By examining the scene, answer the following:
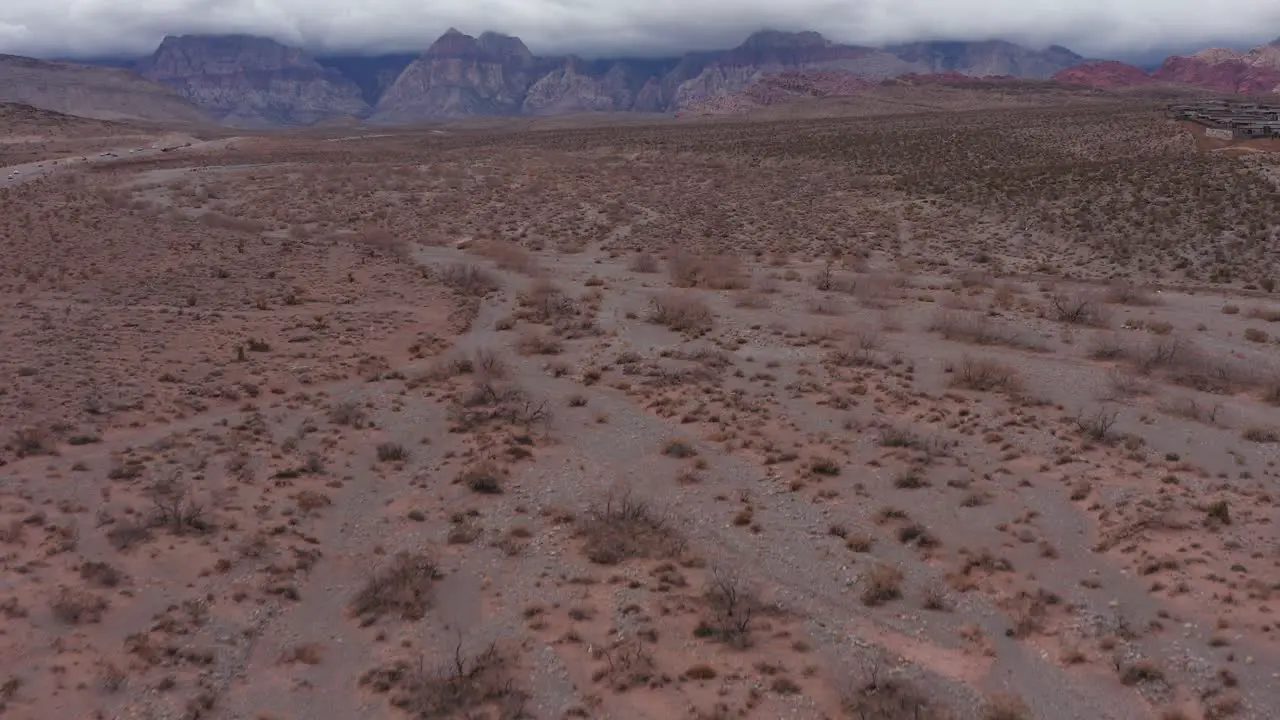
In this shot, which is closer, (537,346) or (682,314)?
(537,346)

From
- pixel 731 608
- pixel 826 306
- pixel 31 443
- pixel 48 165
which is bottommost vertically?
pixel 731 608

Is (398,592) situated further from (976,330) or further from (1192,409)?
(976,330)

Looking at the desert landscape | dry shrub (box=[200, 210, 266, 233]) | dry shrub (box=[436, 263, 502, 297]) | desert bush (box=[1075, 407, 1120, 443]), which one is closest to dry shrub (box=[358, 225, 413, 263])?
the desert landscape

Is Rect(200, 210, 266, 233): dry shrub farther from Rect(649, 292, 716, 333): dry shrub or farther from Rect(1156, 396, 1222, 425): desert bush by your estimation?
Rect(1156, 396, 1222, 425): desert bush

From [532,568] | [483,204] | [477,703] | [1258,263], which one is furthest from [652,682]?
[483,204]

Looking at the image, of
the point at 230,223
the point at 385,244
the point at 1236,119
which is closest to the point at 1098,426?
the point at 385,244

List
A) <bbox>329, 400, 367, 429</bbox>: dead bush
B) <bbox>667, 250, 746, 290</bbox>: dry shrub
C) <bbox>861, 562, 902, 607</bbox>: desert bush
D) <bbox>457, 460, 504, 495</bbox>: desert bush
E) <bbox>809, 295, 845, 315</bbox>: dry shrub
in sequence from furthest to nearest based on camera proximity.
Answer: <bbox>667, 250, 746, 290</bbox>: dry shrub < <bbox>809, 295, 845, 315</bbox>: dry shrub < <bbox>329, 400, 367, 429</bbox>: dead bush < <bbox>457, 460, 504, 495</bbox>: desert bush < <bbox>861, 562, 902, 607</bbox>: desert bush

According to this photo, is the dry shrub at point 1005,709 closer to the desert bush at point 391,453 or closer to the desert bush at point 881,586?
the desert bush at point 881,586
